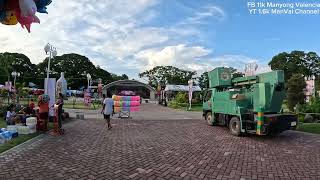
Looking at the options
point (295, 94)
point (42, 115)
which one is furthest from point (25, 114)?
point (295, 94)

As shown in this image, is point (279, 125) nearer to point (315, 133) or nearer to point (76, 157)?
point (315, 133)

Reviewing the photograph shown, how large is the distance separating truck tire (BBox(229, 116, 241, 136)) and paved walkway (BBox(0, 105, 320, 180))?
59 centimetres

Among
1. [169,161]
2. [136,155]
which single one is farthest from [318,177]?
[136,155]

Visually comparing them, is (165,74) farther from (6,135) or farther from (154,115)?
(6,135)

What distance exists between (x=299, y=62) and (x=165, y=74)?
125 ft

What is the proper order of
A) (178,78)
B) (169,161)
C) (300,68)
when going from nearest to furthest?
1. (169,161)
2. (300,68)
3. (178,78)

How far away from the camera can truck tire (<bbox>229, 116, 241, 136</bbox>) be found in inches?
527

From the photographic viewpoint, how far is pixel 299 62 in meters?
88.1

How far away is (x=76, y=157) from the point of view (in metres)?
8.48

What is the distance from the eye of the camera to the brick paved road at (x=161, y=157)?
703 cm

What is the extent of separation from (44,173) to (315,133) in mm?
12101

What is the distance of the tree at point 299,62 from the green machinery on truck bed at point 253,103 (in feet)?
242

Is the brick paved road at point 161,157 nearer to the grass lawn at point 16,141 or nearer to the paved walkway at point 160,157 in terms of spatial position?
the paved walkway at point 160,157

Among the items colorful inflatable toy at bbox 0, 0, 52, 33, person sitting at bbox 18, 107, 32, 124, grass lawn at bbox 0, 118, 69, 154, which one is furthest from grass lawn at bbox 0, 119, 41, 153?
colorful inflatable toy at bbox 0, 0, 52, 33
